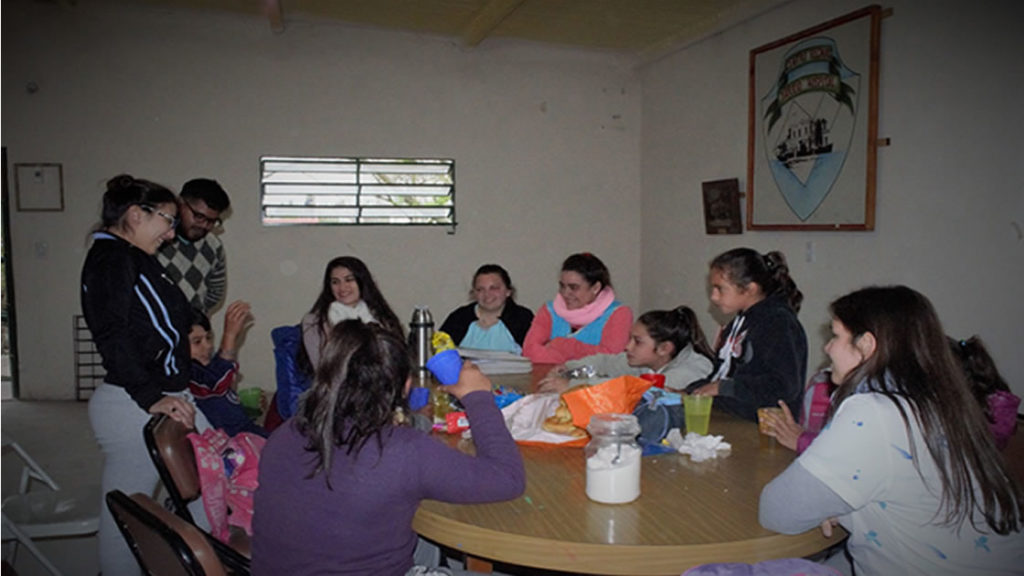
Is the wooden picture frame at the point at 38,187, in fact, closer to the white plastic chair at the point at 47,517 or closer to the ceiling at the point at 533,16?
the ceiling at the point at 533,16

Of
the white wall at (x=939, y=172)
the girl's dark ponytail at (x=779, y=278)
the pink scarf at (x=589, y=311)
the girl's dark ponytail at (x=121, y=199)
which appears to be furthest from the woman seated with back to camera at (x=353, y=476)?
the white wall at (x=939, y=172)

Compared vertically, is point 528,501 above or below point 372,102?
below

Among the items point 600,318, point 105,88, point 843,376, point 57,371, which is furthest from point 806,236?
point 57,371

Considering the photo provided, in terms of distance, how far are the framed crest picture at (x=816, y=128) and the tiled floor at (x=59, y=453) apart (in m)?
3.77

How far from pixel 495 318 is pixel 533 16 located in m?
2.55

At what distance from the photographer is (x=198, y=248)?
3.49 meters

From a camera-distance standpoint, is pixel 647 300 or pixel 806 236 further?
pixel 647 300

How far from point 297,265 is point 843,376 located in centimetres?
456

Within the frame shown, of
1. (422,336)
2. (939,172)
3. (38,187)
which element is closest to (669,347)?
(422,336)

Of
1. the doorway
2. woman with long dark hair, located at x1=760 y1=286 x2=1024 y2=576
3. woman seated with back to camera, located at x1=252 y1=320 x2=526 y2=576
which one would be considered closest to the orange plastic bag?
woman seated with back to camera, located at x1=252 y1=320 x2=526 y2=576

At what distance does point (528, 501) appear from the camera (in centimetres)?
149

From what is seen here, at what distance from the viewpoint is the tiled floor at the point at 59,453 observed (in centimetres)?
261

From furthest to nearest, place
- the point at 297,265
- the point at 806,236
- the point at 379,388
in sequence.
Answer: the point at 297,265
the point at 806,236
the point at 379,388

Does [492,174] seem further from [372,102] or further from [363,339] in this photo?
[363,339]
